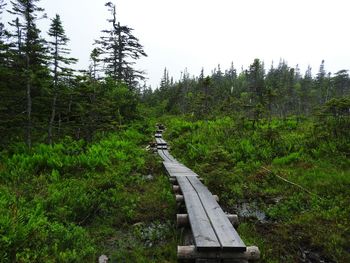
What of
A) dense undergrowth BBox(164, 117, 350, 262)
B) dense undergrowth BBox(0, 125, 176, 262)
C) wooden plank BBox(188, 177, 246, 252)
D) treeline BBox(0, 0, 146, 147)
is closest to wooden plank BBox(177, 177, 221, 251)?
wooden plank BBox(188, 177, 246, 252)

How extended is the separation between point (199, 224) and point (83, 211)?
3.52 meters

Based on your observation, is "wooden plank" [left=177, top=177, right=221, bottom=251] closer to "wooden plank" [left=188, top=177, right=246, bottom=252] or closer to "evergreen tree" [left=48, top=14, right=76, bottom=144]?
"wooden plank" [left=188, top=177, right=246, bottom=252]

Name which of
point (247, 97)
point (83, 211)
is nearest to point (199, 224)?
point (83, 211)

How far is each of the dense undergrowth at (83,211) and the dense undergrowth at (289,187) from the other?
2.22 meters

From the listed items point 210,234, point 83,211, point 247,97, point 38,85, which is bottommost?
point 83,211

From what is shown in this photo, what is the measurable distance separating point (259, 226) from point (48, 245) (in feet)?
16.9

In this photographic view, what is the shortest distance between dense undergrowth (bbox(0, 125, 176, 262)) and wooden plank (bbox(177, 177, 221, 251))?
73 centimetres

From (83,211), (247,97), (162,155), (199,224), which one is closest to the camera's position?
(199,224)

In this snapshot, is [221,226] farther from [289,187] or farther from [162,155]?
[162,155]

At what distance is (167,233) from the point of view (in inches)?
240

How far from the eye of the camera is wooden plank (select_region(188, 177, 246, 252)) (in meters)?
4.24

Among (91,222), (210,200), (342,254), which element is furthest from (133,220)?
(342,254)

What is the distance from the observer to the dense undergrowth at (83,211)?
196 inches

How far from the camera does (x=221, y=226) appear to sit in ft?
16.6
